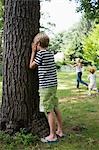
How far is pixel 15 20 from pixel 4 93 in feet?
4.05

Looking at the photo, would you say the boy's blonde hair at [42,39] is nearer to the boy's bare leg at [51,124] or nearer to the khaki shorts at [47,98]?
the khaki shorts at [47,98]

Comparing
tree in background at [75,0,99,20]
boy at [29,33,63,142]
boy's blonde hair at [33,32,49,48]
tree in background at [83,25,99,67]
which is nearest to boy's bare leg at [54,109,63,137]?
boy at [29,33,63,142]

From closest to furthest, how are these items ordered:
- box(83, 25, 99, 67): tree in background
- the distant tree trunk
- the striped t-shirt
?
the striped t-shirt < the distant tree trunk < box(83, 25, 99, 67): tree in background

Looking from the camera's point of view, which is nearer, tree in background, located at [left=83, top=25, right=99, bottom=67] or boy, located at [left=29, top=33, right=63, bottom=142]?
boy, located at [left=29, top=33, right=63, bottom=142]

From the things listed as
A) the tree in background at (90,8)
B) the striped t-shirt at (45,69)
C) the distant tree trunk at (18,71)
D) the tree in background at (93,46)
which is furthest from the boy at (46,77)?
the tree in background at (93,46)

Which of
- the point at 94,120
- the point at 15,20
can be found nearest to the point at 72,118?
the point at 94,120

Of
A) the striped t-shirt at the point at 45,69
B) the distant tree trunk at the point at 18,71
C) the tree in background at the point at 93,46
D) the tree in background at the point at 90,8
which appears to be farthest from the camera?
the tree in background at the point at 93,46

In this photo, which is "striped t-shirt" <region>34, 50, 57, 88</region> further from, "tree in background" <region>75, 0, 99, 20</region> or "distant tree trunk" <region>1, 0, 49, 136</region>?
"tree in background" <region>75, 0, 99, 20</region>

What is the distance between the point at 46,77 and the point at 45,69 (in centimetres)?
13

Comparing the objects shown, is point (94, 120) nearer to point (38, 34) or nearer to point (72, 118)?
point (72, 118)

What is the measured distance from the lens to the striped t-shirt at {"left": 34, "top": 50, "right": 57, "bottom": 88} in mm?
5539

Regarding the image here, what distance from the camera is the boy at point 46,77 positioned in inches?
219

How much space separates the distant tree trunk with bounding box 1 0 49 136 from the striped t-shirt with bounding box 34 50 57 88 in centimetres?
35

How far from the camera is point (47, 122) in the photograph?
19.6ft
